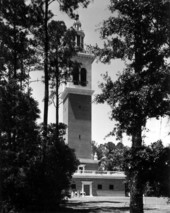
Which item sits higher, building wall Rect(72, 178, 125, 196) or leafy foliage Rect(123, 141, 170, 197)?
leafy foliage Rect(123, 141, 170, 197)

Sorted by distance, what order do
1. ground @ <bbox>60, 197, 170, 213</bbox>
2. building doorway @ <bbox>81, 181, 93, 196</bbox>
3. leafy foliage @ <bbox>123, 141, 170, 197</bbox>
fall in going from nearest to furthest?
1. leafy foliage @ <bbox>123, 141, 170, 197</bbox>
2. ground @ <bbox>60, 197, 170, 213</bbox>
3. building doorway @ <bbox>81, 181, 93, 196</bbox>

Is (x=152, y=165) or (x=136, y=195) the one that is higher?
(x=152, y=165)

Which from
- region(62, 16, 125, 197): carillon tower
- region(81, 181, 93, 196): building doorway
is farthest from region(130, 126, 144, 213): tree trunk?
region(81, 181, 93, 196): building doorway

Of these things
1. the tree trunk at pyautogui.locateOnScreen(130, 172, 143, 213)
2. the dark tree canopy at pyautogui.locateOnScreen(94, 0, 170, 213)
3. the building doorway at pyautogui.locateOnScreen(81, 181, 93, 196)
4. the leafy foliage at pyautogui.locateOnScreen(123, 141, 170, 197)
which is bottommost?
the building doorway at pyautogui.locateOnScreen(81, 181, 93, 196)

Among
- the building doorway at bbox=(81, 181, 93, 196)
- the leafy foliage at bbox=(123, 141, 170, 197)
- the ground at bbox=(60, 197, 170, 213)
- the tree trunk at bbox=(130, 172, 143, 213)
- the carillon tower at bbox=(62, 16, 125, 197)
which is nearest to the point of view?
the leafy foliage at bbox=(123, 141, 170, 197)

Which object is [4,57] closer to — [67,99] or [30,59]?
[30,59]

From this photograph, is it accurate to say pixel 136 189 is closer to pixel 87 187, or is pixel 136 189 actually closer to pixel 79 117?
pixel 87 187

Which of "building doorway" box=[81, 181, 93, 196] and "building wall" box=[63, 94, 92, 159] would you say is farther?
"building wall" box=[63, 94, 92, 159]

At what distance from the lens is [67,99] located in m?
63.5

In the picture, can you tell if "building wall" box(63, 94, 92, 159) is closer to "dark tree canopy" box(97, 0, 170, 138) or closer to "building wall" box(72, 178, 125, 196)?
"building wall" box(72, 178, 125, 196)

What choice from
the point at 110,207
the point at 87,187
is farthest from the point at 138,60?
the point at 87,187

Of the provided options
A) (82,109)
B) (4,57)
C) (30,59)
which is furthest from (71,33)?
(82,109)

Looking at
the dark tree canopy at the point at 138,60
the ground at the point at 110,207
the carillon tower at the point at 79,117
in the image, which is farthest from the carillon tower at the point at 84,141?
the dark tree canopy at the point at 138,60

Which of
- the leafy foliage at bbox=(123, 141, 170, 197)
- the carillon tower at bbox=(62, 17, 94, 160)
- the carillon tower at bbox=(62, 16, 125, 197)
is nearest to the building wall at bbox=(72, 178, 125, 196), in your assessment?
the carillon tower at bbox=(62, 16, 125, 197)
